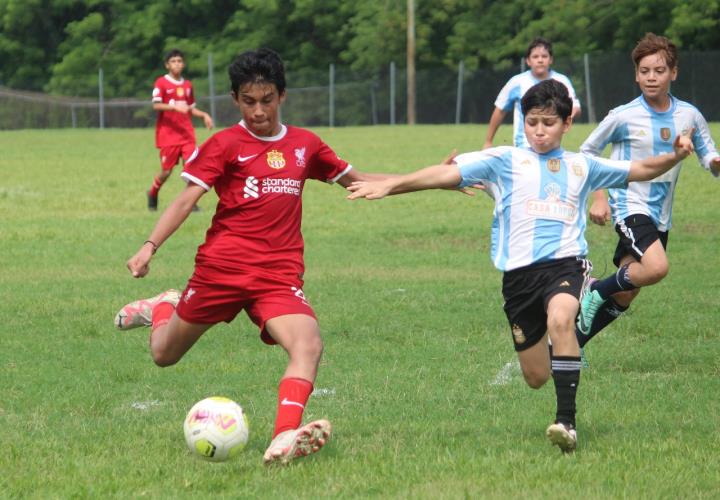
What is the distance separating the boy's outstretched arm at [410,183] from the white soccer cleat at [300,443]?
3.44 feet

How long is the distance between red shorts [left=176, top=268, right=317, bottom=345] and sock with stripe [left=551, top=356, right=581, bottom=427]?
109 cm

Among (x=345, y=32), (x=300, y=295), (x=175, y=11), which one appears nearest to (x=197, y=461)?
(x=300, y=295)

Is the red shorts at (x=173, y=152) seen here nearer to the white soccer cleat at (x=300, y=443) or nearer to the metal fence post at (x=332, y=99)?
the white soccer cleat at (x=300, y=443)

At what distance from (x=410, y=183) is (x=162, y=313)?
1.45 metres

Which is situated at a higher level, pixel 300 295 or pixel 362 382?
pixel 300 295

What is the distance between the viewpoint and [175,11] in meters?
59.2

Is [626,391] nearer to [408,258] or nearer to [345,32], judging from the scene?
[408,258]

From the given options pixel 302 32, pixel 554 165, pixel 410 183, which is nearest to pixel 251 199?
pixel 410 183

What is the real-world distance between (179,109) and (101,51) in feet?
141

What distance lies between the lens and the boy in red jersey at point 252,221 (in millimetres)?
5847

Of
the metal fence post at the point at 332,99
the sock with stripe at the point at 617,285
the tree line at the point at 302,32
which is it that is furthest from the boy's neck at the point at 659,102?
the metal fence post at the point at 332,99

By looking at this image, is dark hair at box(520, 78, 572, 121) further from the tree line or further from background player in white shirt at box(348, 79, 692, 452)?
the tree line

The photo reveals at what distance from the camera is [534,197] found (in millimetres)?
6109

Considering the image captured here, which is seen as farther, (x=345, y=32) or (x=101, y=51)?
(x=101, y=51)
